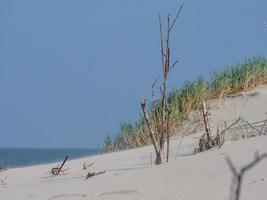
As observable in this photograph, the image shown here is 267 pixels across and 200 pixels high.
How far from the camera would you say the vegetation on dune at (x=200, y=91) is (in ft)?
31.8

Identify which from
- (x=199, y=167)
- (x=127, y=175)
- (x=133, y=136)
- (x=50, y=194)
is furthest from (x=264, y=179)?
(x=133, y=136)

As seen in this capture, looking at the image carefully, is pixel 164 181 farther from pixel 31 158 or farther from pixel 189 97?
pixel 31 158

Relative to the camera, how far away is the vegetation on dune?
9680mm

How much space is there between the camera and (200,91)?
9.80 metres

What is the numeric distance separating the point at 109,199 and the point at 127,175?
732mm

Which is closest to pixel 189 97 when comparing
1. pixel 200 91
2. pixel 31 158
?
pixel 200 91

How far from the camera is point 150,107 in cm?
962

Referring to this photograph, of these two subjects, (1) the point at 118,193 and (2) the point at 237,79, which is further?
(2) the point at 237,79

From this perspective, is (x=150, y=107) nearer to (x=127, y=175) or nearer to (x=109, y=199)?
(x=127, y=175)

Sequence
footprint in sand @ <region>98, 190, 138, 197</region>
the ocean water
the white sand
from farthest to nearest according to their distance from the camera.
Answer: the ocean water → footprint in sand @ <region>98, 190, 138, 197</region> → the white sand

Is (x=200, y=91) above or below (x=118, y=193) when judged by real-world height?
above

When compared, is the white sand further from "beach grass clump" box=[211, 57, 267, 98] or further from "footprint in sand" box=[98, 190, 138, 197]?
"beach grass clump" box=[211, 57, 267, 98]

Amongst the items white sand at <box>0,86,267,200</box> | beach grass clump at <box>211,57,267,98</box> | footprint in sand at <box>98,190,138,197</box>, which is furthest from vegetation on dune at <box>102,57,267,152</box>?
footprint in sand at <box>98,190,138,197</box>

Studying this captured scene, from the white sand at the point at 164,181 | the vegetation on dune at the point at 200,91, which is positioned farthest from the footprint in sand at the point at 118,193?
the vegetation on dune at the point at 200,91
